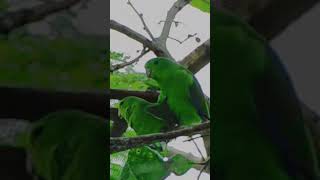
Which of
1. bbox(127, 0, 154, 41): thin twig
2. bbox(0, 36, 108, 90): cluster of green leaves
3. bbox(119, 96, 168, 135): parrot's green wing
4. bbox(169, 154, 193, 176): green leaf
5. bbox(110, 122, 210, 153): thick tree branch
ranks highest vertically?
bbox(127, 0, 154, 41): thin twig

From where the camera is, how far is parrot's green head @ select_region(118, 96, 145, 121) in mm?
1026

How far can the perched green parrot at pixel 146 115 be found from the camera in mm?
1026

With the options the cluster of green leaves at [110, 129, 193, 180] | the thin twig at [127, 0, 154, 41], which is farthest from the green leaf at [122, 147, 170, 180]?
the thin twig at [127, 0, 154, 41]

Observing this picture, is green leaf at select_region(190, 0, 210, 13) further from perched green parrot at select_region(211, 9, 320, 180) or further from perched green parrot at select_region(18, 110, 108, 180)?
perched green parrot at select_region(18, 110, 108, 180)

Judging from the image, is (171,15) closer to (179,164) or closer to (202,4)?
(202,4)

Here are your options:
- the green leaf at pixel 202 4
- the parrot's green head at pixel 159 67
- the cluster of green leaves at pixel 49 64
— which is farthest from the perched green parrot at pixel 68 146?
the green leaf at pixel 202 4

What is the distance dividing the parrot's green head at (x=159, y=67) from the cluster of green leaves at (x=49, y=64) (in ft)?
0.44

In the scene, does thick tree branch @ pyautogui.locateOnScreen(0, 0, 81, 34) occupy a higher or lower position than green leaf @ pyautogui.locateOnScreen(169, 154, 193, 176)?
higher

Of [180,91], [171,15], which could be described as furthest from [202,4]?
[180,91]

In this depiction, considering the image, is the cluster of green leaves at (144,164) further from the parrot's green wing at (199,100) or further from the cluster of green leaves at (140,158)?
the parrot's green wing at (199,100)

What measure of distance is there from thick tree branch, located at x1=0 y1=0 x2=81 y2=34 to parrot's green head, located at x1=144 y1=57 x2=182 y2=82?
21cm

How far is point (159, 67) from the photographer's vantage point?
1.01 metres

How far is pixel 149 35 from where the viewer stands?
1.09 metres

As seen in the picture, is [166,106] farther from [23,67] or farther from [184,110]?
[23,67]
